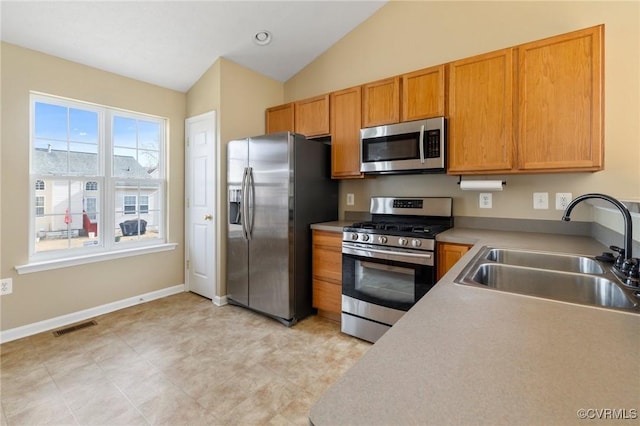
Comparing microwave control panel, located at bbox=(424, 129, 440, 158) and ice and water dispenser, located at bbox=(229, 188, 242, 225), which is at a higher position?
microwave control panel, located at bbox=(424, 129, 440, 158)

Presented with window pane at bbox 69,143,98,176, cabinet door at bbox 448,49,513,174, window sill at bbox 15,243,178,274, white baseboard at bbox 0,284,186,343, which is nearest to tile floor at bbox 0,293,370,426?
white baseboard at bbox 0,284,186,343

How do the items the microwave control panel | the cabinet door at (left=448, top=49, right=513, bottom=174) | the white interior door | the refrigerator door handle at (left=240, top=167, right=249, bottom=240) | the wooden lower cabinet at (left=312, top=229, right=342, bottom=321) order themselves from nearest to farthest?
the cabinet door at (left=448, top=49, right=513, bottom=174) → the microwave control panel → the wooden lower cabinet at (left=312, top=229, right=342, bottom=321) → the refrigerator door handle at (left=240, top=167, right=249, bottom=240) → the white interior door

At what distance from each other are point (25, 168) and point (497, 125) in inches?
151

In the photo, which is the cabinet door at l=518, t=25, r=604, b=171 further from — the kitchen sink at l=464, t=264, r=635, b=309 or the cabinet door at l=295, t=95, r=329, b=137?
the cabinet door at l=295, t=95, r=329, b=137

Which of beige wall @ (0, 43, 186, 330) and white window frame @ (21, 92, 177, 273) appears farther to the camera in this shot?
white window frame @ (21, 92, 177, 273)

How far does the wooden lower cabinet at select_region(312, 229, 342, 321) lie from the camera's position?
269 centimetres

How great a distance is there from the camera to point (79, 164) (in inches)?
113

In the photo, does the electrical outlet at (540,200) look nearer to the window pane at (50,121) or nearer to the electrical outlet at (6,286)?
the window pane at (50,121)

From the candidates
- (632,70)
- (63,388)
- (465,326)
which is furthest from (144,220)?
A: (632,70)

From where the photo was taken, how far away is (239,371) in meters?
2.02

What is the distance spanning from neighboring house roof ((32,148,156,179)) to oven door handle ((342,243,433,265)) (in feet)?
8.17

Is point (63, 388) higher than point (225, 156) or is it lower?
lower

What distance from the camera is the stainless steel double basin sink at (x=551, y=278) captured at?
39.8 inches

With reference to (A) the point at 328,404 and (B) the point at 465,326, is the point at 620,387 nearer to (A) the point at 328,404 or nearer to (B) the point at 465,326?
(B) the point at 465,326
